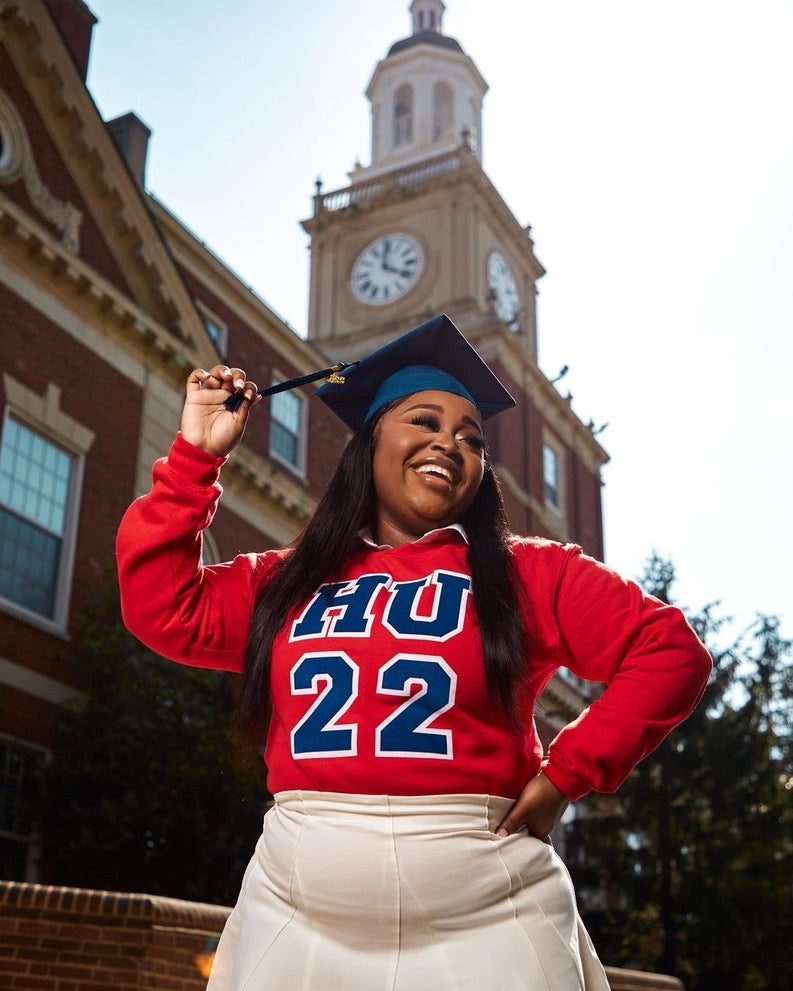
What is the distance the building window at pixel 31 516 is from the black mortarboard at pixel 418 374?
35.7ft

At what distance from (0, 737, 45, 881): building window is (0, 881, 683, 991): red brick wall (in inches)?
257

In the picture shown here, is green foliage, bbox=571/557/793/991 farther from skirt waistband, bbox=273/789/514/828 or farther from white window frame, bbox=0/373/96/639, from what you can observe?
skirt waistband, bbox=273/789/514/828

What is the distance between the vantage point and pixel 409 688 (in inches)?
109

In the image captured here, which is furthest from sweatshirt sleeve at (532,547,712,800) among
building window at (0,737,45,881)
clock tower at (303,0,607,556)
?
clock tower at (303,0,607,556)

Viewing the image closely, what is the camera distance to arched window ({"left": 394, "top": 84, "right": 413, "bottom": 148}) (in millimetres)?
38906

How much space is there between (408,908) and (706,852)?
15.6 meters

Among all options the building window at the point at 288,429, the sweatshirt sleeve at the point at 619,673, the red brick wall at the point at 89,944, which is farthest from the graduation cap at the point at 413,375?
the building window at the point at 288,429

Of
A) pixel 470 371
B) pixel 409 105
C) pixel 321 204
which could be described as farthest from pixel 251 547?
pixel 409 105

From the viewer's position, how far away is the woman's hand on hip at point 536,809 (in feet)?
8.97

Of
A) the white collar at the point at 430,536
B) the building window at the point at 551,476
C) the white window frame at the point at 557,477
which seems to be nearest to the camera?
the white collar at the point at 430,536

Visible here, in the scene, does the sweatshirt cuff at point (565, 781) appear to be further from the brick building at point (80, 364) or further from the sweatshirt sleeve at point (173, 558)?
the brick building at point (80, 364)

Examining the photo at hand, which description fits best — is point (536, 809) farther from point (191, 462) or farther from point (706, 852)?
point (706, 852)

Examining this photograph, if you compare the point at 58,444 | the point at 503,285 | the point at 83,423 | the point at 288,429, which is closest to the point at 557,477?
the point at 503,285

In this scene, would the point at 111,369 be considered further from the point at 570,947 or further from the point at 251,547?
the point at 570,947
